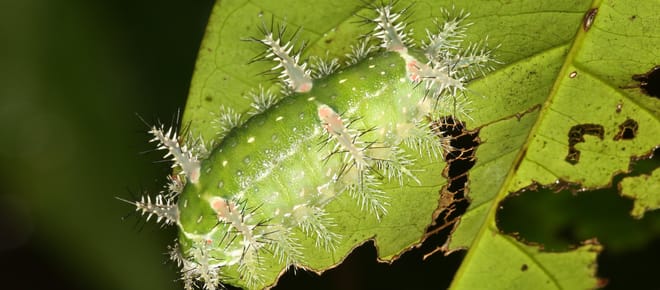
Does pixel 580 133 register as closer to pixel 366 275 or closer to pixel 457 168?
pixel 457 168

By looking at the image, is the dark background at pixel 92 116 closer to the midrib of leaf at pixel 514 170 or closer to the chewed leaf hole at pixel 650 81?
the midrib of leaf at pixel 514 170

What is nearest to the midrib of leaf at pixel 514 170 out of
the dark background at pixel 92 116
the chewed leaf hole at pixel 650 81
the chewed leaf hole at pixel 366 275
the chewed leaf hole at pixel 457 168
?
the chewed leaf hole at pixel 457 168

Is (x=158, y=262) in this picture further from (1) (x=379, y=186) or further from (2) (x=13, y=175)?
(1) (x=379, y=186)

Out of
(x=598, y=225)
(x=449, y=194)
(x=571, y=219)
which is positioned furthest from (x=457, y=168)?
(x=598, y=225)

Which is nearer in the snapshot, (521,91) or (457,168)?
(521,91)

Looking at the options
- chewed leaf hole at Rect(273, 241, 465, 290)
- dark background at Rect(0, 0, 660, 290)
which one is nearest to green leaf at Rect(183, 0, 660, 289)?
chewed leaf hole at Rect(273, 241, 465, 290)

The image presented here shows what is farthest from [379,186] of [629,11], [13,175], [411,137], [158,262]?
[13,175]
